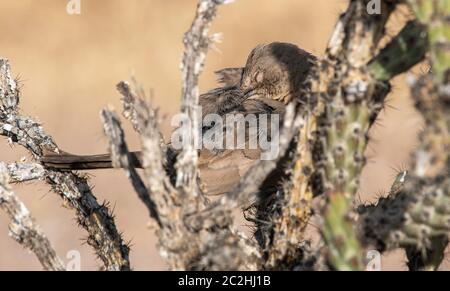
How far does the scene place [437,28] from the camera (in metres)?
2.25

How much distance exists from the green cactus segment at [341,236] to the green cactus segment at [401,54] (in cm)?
39

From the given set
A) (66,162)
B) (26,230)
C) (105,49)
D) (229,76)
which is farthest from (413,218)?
(105,49)

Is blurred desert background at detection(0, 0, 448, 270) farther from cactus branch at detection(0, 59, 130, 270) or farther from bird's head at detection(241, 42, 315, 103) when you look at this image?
cactus branch at detection(0, 59, 130, 270)

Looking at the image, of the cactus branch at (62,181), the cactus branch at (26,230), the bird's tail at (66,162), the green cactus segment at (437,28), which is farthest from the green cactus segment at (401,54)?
the cactus branch at (62,181)

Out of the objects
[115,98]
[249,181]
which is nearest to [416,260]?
[249,181]

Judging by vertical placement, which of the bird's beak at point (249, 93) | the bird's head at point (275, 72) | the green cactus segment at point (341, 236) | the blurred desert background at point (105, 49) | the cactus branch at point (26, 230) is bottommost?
the green cactus segment at point (341, 236)

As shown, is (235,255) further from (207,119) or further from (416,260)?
(207,119)

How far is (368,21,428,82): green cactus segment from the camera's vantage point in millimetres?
2447

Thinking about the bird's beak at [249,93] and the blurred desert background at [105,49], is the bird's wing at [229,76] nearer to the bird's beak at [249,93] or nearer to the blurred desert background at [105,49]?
the bird's beak at [249,93]

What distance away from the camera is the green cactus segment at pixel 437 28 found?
2.22 meters

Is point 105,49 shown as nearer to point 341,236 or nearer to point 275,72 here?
point 275,72

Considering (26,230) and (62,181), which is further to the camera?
(62,181)

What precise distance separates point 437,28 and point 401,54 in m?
0.25
